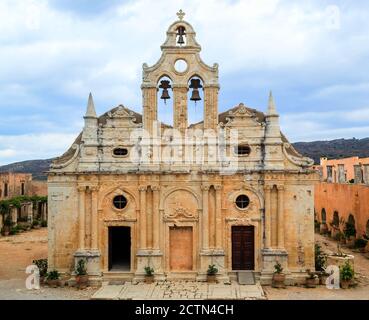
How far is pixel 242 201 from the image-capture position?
2238 cm

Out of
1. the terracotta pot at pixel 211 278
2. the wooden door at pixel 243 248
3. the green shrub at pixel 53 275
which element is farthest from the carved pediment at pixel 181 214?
the green shrub at pixel 53 275

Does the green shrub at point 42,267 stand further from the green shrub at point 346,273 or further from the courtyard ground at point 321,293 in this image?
the green shrub at point 346,273

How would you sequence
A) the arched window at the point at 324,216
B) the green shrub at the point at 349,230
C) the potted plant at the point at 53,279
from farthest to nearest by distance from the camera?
the arched window at the point at 324,216 → the green shrub at the point at 349,230 → the potted plant at the point at 53,279

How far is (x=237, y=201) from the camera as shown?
22406 mm

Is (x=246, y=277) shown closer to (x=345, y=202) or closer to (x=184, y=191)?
(x=184, y=191)

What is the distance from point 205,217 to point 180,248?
1.91 m

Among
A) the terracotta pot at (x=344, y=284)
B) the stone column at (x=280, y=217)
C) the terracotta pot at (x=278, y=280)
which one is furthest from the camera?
the stone column at (x=280, y=217)

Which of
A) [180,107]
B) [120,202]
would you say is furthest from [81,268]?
[180,107]

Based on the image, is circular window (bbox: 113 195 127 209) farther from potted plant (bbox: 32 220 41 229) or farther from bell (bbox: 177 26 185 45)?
potted plant (bbox: 32 220 41 229)

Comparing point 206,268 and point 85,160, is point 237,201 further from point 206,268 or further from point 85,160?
point 85,160

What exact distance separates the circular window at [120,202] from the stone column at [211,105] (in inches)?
209

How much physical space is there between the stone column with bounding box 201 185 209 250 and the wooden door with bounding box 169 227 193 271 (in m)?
0.69

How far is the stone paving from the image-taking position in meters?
19.6

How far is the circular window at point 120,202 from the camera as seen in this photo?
22516 millimetres
